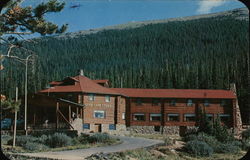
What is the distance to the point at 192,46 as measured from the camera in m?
47.7

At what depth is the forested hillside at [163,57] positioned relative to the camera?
41.4 meters

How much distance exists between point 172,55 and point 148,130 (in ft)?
57.1

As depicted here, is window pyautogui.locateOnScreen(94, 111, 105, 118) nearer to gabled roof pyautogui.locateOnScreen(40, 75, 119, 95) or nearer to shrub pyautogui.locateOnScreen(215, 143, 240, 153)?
gabled roof pyautogui.locateOnScreen(40, 75, 119, 95)

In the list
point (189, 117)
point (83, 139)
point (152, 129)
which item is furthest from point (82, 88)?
point (189, 117)

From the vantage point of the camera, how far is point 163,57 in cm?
5403

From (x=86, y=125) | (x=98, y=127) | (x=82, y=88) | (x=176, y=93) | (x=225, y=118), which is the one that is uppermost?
(x=82, y=88)

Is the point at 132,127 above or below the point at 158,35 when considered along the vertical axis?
below

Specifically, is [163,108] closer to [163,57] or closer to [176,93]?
[176,93]

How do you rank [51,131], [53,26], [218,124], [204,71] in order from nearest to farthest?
[53,26] < [51,131] < [218,124] < [204,71]

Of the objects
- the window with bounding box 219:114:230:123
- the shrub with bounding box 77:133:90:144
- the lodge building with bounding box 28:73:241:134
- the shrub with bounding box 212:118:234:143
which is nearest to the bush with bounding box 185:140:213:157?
the shrub with bounding box 212:118:234:143

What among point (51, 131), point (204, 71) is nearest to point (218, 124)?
point (51, 131)

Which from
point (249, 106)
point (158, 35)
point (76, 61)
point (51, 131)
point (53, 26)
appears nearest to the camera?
point (53, 26)

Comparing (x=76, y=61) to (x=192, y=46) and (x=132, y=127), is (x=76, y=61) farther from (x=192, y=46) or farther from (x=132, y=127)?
(x=192, y=46)

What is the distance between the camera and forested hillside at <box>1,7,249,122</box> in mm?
41438
